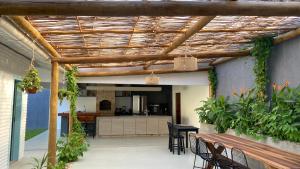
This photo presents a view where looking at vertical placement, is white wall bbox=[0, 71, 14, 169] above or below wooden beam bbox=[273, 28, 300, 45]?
below

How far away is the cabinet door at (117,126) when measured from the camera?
36.7 feet

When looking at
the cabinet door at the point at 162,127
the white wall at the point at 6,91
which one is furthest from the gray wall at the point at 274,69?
the white wall at the point at 6,91

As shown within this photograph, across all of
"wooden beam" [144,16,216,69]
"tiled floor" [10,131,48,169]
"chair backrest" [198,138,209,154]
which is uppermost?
"wooden beam" [144,16,216,69]

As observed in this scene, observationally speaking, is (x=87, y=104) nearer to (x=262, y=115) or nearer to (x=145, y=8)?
(x=262, y=115)

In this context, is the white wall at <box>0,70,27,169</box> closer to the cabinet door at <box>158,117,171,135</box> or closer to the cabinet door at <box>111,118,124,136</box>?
the cabinet door at <box>111,118,124,136</box>

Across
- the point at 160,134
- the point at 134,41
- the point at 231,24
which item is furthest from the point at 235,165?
the point at 160,134

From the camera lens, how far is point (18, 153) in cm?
667

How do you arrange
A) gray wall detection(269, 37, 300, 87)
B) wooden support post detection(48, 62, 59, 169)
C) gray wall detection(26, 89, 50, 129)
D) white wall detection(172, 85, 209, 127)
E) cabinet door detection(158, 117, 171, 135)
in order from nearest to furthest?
gray wall detection(269, 37, 300, 87) < wooden support post detection(48, 62, 59, 169) < white wall detection(172, 85, 209, 127) < cabinet door detection(158, 117, 171, 135) < gray wall detection(26, 89, 50, 129)

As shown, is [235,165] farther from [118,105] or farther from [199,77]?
[118,105]

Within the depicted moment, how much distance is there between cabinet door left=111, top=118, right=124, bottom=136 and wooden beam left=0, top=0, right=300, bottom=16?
902 cm

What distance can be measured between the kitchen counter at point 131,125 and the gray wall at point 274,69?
432cm

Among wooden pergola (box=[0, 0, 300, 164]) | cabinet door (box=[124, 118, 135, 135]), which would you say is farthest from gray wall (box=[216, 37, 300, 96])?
cabinet door (box=[124, 118, 135, 135])

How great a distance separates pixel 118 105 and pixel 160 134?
2949mm

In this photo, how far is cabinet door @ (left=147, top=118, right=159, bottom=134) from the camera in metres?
11.5
